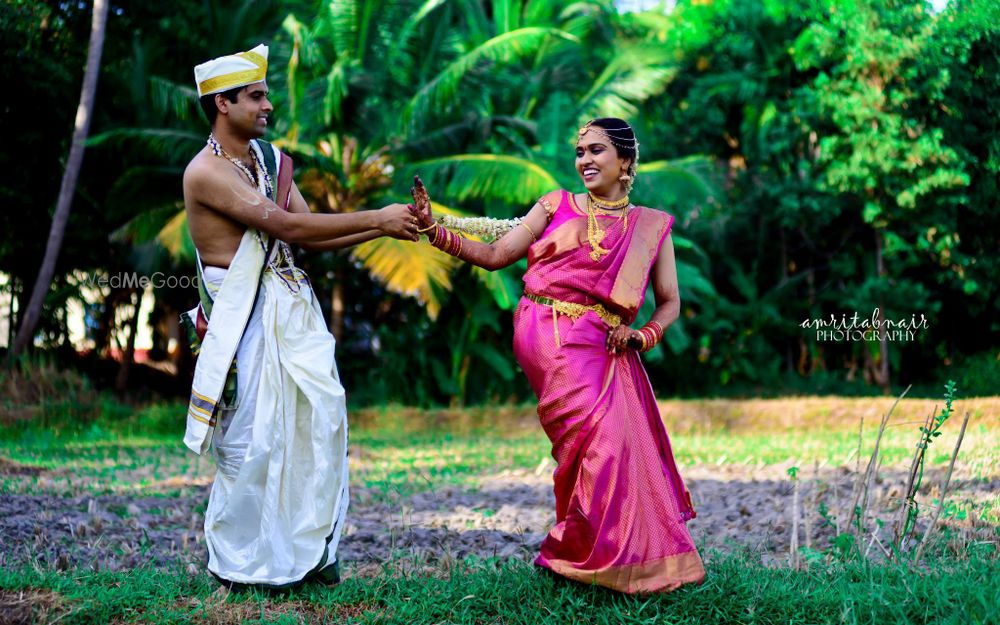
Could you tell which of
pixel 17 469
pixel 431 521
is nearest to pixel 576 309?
pixel 431 521

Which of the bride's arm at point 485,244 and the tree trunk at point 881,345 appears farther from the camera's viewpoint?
the tree trunk at point 881,345

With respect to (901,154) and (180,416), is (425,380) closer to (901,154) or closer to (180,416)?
(180,416)

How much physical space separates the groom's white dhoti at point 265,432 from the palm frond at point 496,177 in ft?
25.0

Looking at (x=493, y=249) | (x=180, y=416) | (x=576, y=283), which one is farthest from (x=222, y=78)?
(x=180, y=416)

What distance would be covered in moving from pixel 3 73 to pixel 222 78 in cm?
1038

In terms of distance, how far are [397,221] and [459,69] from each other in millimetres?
8687

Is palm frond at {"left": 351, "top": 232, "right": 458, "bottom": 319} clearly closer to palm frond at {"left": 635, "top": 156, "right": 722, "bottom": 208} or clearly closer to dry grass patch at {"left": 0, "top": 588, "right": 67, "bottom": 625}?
palm frond at {"left": 635, "top": 156, "right": 722, "bottom": 208}

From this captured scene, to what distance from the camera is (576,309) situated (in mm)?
4477

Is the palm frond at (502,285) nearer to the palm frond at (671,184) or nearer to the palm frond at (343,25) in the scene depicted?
the palm frond at (671,184)

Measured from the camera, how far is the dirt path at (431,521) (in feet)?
17.9

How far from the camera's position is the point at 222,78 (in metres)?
4.30

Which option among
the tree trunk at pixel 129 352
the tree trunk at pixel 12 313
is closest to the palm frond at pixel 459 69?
the tree trunk at pixel 129 352

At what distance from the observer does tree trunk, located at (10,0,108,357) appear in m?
12.7

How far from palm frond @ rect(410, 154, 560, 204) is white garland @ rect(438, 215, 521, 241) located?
23.0 ft
